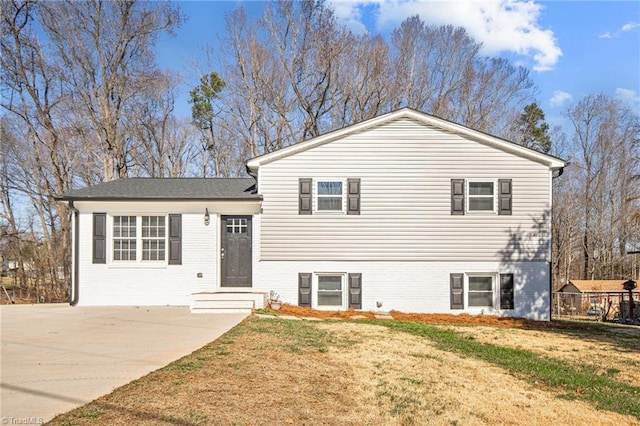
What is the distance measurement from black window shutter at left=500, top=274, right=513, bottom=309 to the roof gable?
3540 millimetres

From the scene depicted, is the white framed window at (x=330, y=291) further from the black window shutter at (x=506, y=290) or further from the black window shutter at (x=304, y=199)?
the black window shutter at (x=506, y=290)

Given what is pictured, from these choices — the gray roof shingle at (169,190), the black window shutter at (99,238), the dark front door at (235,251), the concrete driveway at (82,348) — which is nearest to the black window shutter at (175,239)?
the gray roof shingle at (169,190)

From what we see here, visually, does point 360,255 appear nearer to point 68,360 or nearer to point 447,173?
point 447,173

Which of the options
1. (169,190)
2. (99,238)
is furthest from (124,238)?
(169,190)

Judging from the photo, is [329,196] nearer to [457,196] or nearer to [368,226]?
[368,226]

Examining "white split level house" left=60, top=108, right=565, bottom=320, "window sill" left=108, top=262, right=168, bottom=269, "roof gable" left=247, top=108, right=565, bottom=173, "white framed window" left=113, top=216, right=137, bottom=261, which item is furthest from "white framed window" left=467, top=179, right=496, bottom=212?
"white framed window" left=113, top=216, right=137, bottom=261

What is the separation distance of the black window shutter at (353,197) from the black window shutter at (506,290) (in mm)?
4720

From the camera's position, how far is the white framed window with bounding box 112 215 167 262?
13.2 metres

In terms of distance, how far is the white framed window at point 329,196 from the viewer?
1357 centimetres

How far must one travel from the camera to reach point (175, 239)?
43.3 feet

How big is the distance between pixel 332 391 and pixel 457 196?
9.54 m

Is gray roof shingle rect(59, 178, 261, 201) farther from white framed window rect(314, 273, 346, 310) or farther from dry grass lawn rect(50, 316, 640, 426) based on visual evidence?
dry grass lawn rect(50, 316, 640, 426)

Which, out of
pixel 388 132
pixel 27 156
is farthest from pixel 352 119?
pixel 27 156

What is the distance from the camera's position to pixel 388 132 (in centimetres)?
1365
